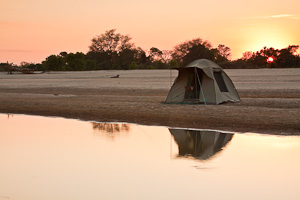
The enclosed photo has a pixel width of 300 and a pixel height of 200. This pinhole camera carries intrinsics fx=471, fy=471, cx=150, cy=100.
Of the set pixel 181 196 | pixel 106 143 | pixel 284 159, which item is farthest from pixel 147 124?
pixel 181 196

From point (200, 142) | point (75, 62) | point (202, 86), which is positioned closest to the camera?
point (200, 142)

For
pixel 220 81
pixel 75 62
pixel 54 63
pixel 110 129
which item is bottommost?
pixel 110 129

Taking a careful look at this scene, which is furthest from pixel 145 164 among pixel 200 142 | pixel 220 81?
pixel 220 81

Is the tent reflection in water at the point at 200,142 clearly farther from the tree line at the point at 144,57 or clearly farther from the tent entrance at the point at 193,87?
the tree line at the point at 144,57

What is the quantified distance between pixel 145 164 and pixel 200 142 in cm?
330

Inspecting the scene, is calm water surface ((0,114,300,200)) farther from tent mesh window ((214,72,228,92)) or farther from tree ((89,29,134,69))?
tree ((89,29,134,69))

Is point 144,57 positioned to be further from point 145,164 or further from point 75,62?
point 145,164

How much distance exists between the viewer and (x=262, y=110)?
64.0 ft

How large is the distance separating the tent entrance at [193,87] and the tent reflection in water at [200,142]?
294 inches

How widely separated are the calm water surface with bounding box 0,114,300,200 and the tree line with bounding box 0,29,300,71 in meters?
51.0

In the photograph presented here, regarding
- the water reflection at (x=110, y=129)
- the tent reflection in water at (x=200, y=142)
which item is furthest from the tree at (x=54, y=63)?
the tent reflection in water at (x=200, y=142)

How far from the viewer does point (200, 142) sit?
1362 centimetres

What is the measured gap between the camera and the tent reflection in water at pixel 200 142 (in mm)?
12102

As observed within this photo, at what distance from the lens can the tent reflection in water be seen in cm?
1210
